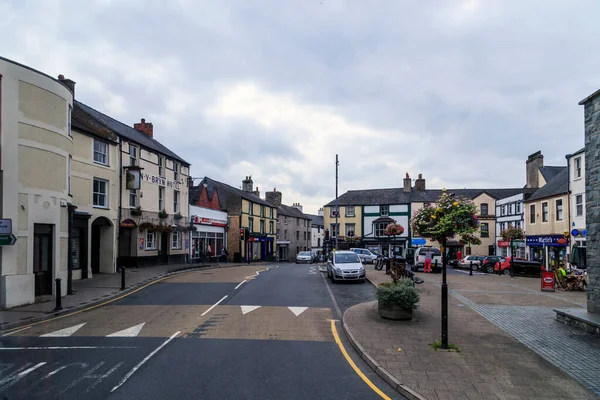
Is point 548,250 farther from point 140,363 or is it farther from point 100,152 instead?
point 140,363

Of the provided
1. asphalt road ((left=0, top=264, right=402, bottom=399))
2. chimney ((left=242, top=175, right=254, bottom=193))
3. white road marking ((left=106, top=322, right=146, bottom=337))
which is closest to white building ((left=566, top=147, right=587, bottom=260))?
asphalt road ((left=0, top=264, right=402, bottom=399))

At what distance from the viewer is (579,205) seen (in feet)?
94.2

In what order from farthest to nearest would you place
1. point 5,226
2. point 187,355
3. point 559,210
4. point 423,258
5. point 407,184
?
point 407,184
point 423,258
point 559,210
point 5,226
point 187,355

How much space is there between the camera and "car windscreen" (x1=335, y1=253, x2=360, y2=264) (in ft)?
73.0

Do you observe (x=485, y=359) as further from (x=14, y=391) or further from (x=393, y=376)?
(x=14, y=391)

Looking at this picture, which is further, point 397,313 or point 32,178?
point 32,178

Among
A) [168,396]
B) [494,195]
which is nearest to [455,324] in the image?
[168,396]

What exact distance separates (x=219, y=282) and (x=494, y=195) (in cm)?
4378

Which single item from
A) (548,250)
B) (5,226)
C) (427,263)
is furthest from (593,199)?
(548,250)

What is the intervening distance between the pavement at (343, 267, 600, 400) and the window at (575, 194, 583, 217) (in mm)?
18077

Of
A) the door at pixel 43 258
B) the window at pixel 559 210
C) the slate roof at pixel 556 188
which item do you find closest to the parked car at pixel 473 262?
the slate roof at pixel 556 188

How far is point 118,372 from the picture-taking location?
7.30m

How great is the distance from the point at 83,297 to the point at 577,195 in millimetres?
30389

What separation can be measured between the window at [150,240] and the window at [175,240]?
2534 mm
